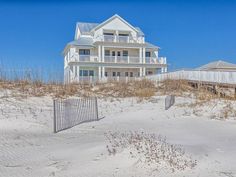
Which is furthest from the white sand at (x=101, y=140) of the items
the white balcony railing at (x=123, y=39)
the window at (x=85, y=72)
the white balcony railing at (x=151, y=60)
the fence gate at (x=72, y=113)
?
the white balcony railing at (x=123, y=39)

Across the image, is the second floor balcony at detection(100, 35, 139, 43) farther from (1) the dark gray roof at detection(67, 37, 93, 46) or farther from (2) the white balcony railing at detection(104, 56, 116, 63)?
(2) the white balcony railing at detection(104, 56, 116, 63)

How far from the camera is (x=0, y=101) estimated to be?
14.7 meters

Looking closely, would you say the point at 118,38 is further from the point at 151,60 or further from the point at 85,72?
the point at 85,72

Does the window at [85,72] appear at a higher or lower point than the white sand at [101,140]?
higher

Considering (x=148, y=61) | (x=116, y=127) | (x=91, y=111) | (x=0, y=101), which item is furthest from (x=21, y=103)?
(x=148, y=61)

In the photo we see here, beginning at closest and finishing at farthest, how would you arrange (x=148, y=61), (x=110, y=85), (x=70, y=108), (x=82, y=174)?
(x=82, y=174) < (x=70, y=108) < (x=110, y=85) < (x=148, y=61)

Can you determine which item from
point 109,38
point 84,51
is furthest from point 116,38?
point 84,51

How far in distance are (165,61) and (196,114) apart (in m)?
29.8

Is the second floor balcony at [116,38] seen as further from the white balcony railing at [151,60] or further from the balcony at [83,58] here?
the white balcony railing at [151,60]

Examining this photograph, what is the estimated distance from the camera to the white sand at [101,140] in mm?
5668

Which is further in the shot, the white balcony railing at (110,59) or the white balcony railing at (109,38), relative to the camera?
the white balcony railing at (109,38)

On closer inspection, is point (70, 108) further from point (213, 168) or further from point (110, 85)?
point (110, 85)

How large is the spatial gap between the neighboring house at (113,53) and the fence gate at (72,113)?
25466 mm

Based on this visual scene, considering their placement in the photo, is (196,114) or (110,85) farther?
(110,85)
